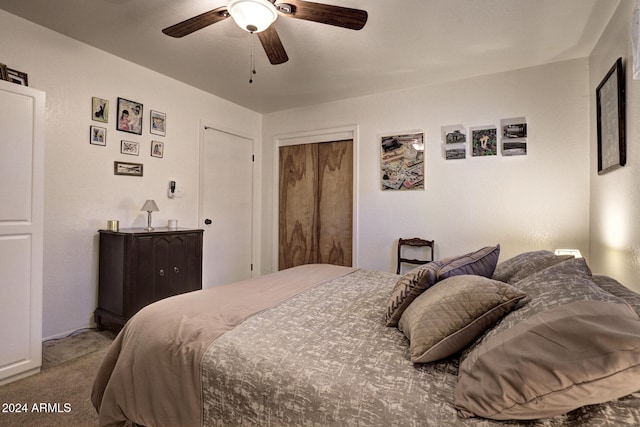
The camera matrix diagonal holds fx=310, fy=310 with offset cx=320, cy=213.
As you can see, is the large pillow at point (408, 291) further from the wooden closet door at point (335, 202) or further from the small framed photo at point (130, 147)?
the small framed photo at point (130, 147)

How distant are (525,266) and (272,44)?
1.95 metres

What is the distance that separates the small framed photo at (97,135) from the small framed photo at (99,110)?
0.26 ft

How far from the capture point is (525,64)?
2.86m

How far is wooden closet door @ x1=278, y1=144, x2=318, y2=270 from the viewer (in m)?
4.11

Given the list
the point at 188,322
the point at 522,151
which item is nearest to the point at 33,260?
the point at 188,322

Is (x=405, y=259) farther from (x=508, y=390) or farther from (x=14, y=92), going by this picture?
(x=14, y=92)

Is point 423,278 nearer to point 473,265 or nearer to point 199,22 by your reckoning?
point 473,265

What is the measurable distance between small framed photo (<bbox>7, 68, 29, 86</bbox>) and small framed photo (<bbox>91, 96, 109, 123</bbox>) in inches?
17.4

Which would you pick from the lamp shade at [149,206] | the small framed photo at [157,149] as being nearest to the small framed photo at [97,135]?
the small framed photo at [157,149]

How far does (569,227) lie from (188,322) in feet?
10.4

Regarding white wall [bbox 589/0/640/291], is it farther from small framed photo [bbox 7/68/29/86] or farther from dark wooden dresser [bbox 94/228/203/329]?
small framed photo [bbox 7/68/29/86]

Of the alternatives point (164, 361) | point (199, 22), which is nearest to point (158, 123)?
point (199, 22)

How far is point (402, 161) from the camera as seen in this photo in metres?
3.48

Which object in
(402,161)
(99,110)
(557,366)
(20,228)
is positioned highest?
(99,110)
